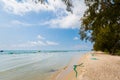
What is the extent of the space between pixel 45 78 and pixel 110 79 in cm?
818

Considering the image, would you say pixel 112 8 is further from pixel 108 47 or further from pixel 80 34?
pixel 80 34

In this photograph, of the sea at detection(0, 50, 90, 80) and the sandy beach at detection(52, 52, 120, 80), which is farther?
the sea at detection(0, 50, 90, 80)

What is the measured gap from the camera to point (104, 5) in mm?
16812

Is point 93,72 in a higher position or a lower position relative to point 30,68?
lower

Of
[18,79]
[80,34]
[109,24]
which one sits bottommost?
[18,79]

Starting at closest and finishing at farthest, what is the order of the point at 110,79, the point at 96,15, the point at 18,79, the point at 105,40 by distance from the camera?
1. the point at 110,79
2. the point at 96,15
3. the point at 18,79
4. the point at 105,40

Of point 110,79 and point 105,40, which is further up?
point 105,40

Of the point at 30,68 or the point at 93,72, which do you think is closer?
the point at 93,72

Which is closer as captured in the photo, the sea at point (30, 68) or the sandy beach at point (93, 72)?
the sandy beach at point (93, 72)

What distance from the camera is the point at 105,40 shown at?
193 feet

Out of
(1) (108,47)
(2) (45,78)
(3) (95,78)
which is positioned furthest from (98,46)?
(3) (95,78)

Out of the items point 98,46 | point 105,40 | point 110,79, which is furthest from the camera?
point 98,46

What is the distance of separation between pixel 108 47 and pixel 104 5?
45378mm

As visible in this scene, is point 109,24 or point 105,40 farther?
point 105,40
